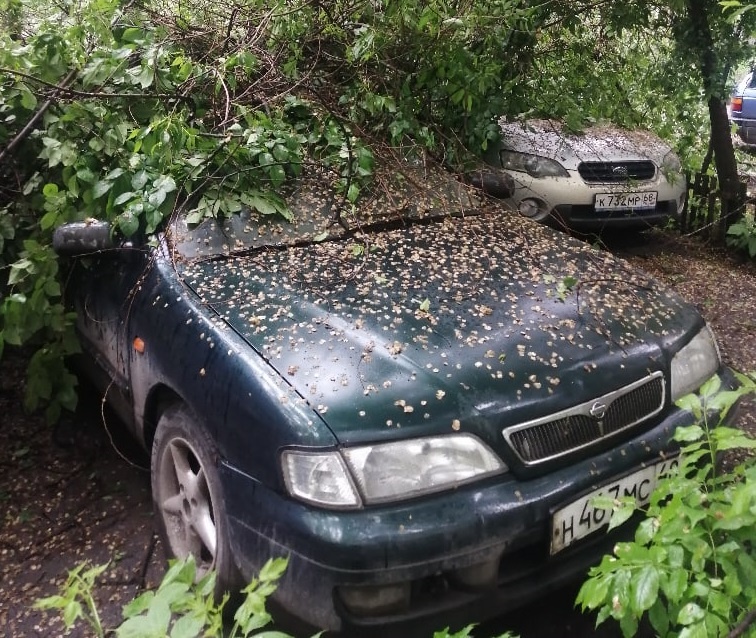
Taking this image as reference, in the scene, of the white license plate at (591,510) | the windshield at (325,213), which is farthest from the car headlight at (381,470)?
the windshield at (325,213)

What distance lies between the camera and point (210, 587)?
1.23 m

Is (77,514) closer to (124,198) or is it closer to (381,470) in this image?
(124,198)

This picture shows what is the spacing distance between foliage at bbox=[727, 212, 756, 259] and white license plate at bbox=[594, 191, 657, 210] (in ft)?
2.08

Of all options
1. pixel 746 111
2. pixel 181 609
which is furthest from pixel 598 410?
pixel 746 111

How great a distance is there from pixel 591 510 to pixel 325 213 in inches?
60.0

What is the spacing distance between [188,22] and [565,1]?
7.26ft

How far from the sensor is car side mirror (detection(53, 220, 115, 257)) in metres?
2.54

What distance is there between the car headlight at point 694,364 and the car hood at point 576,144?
2773 mm

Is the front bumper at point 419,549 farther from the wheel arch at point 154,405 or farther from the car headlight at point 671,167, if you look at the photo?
the car headlight at point 671,167

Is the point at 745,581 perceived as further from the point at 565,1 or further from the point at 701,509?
the point at 565,1

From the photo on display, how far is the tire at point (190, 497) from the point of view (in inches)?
76.6

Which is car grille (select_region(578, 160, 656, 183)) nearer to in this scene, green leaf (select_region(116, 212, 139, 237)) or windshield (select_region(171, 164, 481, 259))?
windshield (select_region(171, 164, 481, 259))

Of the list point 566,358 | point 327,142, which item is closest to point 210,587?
point 566,358

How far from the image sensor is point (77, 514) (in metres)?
2.67
